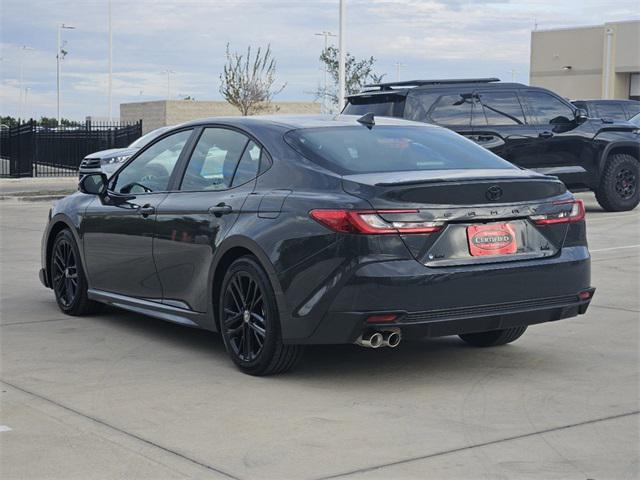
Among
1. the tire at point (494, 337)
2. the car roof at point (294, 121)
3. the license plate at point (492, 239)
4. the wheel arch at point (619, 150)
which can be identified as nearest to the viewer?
the license plate at point (492, 239)

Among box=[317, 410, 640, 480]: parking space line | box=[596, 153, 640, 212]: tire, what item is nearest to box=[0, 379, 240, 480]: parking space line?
box=[317, 410, 640, 480]: parking space line

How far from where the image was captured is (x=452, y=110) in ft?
54.0

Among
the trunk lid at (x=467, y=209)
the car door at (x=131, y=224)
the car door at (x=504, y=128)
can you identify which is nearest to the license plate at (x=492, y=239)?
the trunk lid at (x=467, y=209)

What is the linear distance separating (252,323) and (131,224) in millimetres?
1743

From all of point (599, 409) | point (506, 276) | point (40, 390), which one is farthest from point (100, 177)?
point (599, 409)

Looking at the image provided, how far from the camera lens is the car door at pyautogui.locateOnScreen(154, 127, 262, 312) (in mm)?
7027

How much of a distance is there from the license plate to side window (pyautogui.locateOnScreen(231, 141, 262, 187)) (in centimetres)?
147

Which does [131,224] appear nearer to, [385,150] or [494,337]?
[385,150]

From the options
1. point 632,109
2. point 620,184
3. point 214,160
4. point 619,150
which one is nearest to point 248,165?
point 214,160

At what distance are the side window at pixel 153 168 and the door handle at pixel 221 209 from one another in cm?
85

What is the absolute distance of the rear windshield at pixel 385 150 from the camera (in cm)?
676

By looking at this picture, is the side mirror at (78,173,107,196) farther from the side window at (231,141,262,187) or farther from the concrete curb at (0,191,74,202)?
the concrete curb at (0,191,74,202)

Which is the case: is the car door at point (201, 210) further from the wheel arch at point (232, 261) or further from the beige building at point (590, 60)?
the beige building at point (590, 60)

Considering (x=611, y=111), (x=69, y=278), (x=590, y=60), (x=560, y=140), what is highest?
(x=590, y=60)
